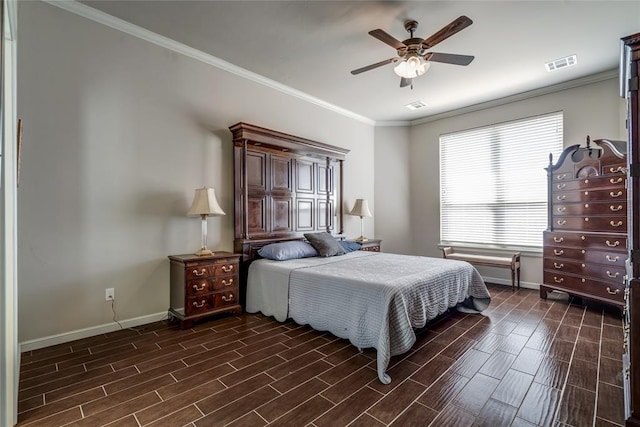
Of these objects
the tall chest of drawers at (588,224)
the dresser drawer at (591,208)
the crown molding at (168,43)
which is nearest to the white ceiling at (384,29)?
the crown molding at (168,43)

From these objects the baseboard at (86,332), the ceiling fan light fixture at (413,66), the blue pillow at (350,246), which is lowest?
the baseboard at (86,332)

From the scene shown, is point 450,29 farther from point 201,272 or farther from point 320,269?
point 201,272

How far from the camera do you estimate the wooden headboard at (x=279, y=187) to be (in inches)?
148

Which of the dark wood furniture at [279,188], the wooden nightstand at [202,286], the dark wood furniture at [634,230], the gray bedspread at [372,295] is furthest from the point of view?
the dark wood furniture at [279,188]

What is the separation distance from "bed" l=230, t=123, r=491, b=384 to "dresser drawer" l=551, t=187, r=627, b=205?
1.64 metres

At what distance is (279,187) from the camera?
4.20 metres

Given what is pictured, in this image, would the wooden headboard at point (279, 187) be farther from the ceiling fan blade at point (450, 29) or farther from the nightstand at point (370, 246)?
the ceiling fan blade at point (450, 29)

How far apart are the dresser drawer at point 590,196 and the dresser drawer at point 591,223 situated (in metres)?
0.20

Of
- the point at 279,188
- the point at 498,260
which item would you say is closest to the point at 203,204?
the point at 279,188

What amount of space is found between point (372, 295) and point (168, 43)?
3.33m

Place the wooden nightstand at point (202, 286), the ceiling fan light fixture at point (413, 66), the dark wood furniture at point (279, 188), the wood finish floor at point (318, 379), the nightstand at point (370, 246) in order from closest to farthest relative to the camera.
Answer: the wood finish floor at point (318, 379) < the ceiling fan light fixture at point (413, 66) < the wooden nightstand at point (202, 286) < the dark wood furniture at point (279, 188) < the nightstand at point (370, 246)

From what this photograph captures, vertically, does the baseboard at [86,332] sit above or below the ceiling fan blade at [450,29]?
below

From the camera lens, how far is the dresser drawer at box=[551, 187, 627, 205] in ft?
10.9

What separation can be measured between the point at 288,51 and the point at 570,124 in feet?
13.1
